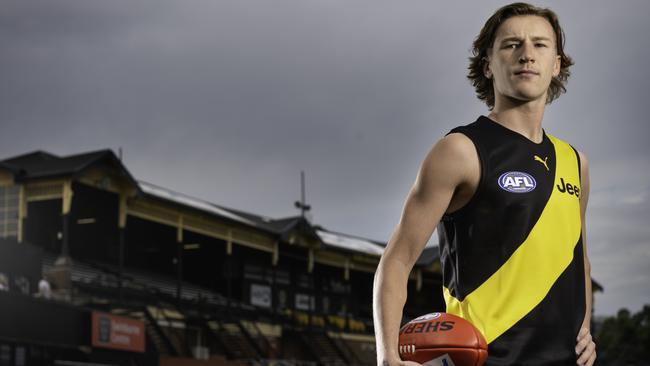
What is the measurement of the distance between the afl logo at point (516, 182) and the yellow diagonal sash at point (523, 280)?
0.10 m

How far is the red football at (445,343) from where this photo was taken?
3.15 meters

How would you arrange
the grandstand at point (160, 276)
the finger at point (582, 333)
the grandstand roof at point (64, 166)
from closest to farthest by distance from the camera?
the finger at point (582, 333) < the grandstand at point (160, 276) < the grandstand roof at point (64, 166)

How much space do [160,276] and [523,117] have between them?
36454 mm

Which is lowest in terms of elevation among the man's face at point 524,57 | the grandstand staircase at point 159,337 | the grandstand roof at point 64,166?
the man's face at point 524,57

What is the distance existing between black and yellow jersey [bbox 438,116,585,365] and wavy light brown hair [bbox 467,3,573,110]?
0.43m

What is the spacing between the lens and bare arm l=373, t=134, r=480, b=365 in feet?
10.6

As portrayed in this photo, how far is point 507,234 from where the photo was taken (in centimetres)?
329

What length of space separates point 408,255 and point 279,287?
40299 mm

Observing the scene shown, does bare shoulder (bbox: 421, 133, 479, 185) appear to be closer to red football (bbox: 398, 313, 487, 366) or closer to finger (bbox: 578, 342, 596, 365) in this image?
red football (bbox: 398, 313, 487, 366)

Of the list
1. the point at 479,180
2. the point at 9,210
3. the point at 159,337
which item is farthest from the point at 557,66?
the point at 159,337

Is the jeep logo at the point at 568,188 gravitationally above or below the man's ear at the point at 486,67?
below

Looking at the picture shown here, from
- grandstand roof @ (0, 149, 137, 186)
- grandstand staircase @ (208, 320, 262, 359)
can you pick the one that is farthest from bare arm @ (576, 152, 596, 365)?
grandstand staircase @ (208, 320, 262, 359)

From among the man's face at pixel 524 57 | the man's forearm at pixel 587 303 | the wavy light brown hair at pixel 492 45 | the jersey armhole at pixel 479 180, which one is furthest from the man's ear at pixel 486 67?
the man's forearm at pixel 587 303

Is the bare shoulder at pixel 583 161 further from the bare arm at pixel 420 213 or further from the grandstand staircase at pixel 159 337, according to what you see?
the grandstand staircase at pixel 159 337
